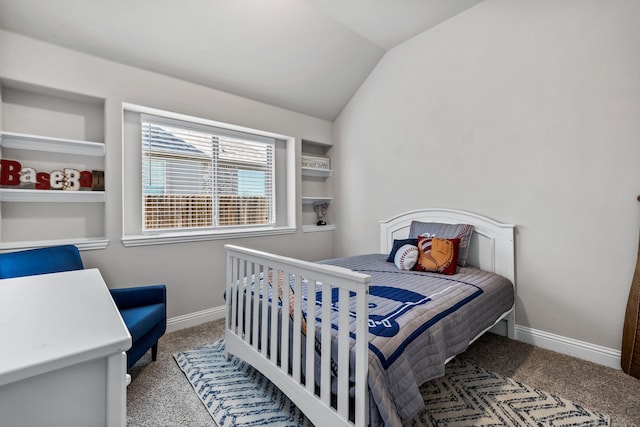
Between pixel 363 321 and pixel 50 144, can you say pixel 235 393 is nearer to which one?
pixel 363 321

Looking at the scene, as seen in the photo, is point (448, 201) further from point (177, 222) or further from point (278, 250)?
point (177, 222)

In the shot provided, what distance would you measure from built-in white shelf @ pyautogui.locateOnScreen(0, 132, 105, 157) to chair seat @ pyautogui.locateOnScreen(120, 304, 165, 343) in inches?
50.9

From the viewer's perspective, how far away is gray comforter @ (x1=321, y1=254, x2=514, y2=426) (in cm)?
121

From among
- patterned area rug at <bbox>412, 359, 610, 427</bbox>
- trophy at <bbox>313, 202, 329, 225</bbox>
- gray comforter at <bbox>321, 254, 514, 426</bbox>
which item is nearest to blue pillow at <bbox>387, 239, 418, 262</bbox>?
gray comforter at <bbox>321, 254, 514, 426</bbox>

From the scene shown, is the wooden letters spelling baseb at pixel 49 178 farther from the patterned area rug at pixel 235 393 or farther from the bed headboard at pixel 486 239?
the bed headboard at pixel 486 239

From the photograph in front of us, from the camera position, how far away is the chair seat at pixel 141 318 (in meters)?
1.77

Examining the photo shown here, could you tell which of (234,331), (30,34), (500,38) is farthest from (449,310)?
(30,34)

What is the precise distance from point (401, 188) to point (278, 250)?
151 cm

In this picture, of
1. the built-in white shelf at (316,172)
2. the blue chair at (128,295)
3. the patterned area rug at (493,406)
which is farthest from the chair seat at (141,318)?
the built-in white shelf at (316,172)

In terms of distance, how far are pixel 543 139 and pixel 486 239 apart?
0.88 meters

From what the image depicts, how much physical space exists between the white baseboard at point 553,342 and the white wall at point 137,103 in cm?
7

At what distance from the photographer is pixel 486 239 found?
2.60m

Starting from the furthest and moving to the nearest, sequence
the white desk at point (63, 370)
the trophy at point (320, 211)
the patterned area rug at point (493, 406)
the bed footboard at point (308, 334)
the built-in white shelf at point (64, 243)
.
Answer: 1. the trophy at point (320, 211)
2. the built-in white shelf at point (64, 243)
3. the patterned area rug at point (493, 406)
4. the bed footboard at point (308, 334)
5. the white desk at point (63, 370)

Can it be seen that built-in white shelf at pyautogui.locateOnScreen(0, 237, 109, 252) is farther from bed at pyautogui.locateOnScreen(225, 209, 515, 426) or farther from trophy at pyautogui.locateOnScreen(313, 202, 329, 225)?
trophy at pyautogui.locateOnScreen(313, 202, 329, 225)
